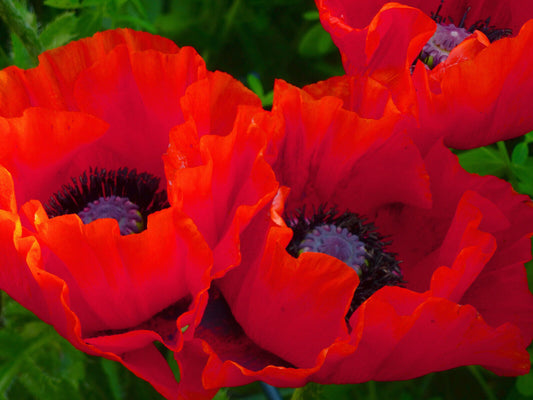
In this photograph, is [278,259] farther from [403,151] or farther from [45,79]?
[45,79]

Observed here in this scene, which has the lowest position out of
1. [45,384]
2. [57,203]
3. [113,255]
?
[45,384]

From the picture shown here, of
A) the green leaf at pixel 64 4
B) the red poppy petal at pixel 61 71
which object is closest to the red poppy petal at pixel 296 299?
the red poppy petal at pixel 61 71

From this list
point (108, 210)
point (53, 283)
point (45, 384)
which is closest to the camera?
point (53, 283)

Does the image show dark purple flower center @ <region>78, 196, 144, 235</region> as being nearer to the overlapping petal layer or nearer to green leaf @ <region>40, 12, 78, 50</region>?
the overlapping petal layer

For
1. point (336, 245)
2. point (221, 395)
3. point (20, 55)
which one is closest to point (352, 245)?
point (336, 245)

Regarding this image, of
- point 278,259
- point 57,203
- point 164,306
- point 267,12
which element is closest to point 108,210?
point 57,203

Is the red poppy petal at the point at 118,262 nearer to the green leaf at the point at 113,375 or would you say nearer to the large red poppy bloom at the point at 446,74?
the large red poppy bloom at the point at 446,74

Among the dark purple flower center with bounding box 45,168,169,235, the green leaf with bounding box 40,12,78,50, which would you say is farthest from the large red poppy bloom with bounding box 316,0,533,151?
the green leaf with bounding box 40,12,78,50
